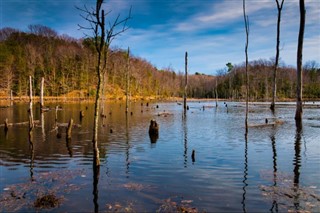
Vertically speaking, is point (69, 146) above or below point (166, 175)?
above

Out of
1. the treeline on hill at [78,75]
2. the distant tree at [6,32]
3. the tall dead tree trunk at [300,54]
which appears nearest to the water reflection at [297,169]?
the tall dead tree trunk at [300,54]

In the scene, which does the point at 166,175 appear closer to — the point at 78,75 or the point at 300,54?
the point at 300,54

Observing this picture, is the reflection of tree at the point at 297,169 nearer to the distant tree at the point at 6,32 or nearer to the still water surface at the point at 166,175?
the still water surface at the point at 166,175

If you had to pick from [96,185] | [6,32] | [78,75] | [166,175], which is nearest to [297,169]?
[166,175]

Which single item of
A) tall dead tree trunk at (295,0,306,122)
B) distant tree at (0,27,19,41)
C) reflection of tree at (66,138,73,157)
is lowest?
reflection of tree at (66,138,73,157)

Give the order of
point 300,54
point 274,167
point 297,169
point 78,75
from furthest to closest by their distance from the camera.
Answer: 1. point 78,75
2. point 300,54
3. point 274,167
4. point 297,169

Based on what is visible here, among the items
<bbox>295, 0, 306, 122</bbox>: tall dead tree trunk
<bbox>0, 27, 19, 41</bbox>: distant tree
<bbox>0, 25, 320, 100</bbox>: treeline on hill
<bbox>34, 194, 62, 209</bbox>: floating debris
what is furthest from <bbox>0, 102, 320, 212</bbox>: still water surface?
<bbox>0, 27, 19, 41</bbox>: distant tree

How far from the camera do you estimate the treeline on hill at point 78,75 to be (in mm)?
111812

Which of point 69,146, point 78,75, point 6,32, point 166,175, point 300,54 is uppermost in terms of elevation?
point 6,32

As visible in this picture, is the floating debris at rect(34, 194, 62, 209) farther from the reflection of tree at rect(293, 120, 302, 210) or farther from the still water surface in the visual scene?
the reflection of tree at rect(293, 120, 302, 210)

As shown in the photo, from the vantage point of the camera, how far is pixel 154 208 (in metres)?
8.94

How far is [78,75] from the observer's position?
410ft

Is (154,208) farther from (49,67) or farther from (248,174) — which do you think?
(49,67)

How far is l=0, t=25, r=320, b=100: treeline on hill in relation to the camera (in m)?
112
